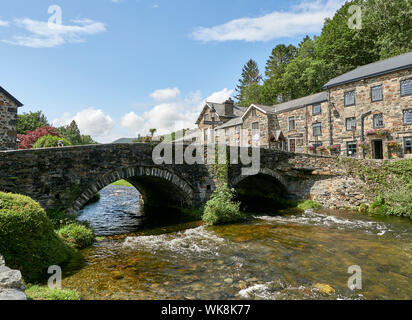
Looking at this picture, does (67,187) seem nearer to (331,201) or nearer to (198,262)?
(198,262)

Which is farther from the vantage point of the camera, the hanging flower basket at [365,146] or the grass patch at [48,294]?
the hanging flower basket at [365,146]

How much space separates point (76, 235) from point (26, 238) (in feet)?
9.48

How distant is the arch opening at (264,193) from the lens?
18.1 meters

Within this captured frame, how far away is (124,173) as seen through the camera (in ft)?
40.8

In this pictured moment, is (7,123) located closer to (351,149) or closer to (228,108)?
(351,149)

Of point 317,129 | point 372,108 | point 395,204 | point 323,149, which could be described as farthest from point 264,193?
point 372,108

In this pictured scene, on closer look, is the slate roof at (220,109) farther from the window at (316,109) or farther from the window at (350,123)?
the window at (350,123)

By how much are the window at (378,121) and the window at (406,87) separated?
2.52 m

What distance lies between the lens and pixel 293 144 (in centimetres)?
3192

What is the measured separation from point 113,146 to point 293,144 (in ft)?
83.7

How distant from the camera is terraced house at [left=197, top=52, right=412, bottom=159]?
22422 millimetres

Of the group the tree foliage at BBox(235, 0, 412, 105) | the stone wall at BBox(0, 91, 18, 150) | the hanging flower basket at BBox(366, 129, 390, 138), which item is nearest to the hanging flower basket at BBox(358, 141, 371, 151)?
the hanging flower basket at BBox(366, 129, 390, 138)

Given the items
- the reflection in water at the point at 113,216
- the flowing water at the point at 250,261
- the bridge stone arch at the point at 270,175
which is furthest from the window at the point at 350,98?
the reflection in water at the point at 113,216

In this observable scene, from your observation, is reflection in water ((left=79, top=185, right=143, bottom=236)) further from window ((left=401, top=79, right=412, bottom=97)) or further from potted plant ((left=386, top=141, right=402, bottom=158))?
window ((left=401, top=79, right=412, bottom=97))
